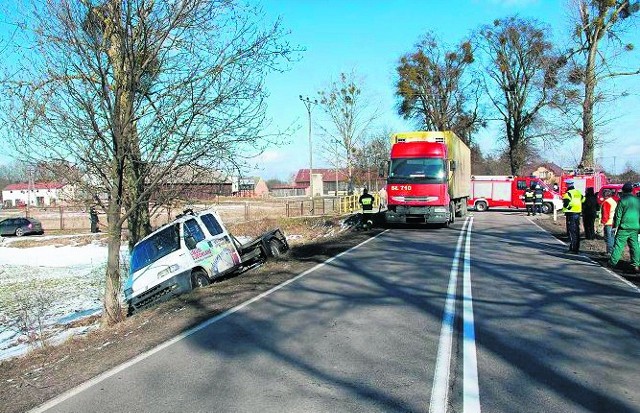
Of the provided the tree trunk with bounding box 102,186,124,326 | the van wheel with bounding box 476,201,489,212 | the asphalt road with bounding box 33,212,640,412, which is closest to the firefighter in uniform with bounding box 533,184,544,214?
the van wheel with bounding box 476,201,489,212

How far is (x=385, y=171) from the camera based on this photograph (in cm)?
2305

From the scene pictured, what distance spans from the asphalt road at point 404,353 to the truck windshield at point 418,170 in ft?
37.8

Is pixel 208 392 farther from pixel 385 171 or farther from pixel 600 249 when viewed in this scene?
pixel 385 171

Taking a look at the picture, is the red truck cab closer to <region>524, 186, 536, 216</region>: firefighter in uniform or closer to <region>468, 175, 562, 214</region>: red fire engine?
<region>524, 186, 536, 216</region>: firefighter in uniform

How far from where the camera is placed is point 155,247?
12.3m

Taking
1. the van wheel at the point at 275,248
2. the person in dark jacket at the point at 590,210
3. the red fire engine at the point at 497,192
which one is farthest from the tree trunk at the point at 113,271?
the red fire engine at the point at 497,192

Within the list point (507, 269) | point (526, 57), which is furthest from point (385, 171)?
point (526, 57)

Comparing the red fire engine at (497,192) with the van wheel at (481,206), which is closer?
the red fire engine at (497,192)

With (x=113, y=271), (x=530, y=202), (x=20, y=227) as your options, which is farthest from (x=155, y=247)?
(x=20, y=227)

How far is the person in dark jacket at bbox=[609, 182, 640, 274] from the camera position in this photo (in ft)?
37.7

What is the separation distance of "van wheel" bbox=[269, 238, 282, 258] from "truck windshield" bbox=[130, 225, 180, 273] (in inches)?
148

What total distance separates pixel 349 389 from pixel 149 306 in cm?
762

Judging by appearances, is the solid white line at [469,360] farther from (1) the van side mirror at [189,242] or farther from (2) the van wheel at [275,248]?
(2) the van wheel at [275,248]

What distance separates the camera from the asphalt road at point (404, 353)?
185 inches
